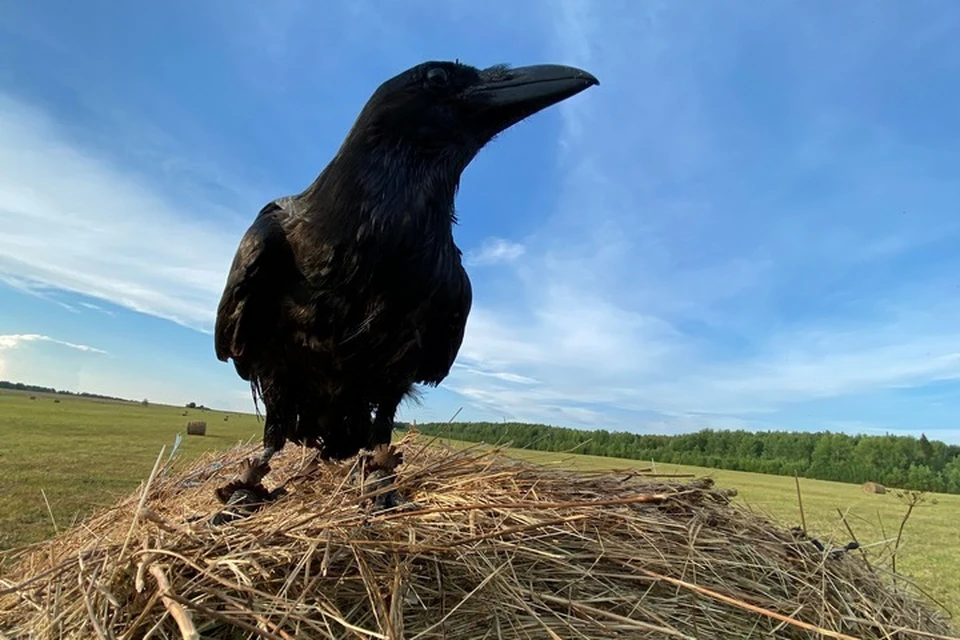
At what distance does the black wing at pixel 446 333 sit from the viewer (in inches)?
113

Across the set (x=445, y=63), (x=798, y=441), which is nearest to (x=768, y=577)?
(x=445, y=63)

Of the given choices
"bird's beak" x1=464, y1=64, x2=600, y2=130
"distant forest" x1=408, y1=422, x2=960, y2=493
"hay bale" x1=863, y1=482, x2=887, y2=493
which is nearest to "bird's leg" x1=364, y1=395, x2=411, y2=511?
"bird's beak" x1=464, y1=64, x2=600, y2=130

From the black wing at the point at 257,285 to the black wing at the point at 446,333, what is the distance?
68cm

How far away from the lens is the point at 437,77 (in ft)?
8.67

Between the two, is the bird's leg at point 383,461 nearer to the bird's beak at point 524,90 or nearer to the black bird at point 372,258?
the black bird at point 372,258

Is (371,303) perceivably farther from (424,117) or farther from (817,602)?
(817,602)

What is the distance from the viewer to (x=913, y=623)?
229 cm

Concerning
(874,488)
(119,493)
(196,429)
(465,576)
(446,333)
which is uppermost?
(446,333)

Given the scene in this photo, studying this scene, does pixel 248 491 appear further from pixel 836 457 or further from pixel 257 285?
pixel 836 457

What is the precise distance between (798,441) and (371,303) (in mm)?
39903

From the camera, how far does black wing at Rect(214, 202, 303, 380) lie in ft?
8.83

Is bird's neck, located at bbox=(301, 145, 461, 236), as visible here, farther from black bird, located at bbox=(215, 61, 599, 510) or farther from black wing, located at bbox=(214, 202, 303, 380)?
black wing, located at bbox=(214, 202, 303, 380)

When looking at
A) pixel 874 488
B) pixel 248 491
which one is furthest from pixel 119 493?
pixel 874 488

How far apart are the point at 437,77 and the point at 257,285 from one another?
123 cm
